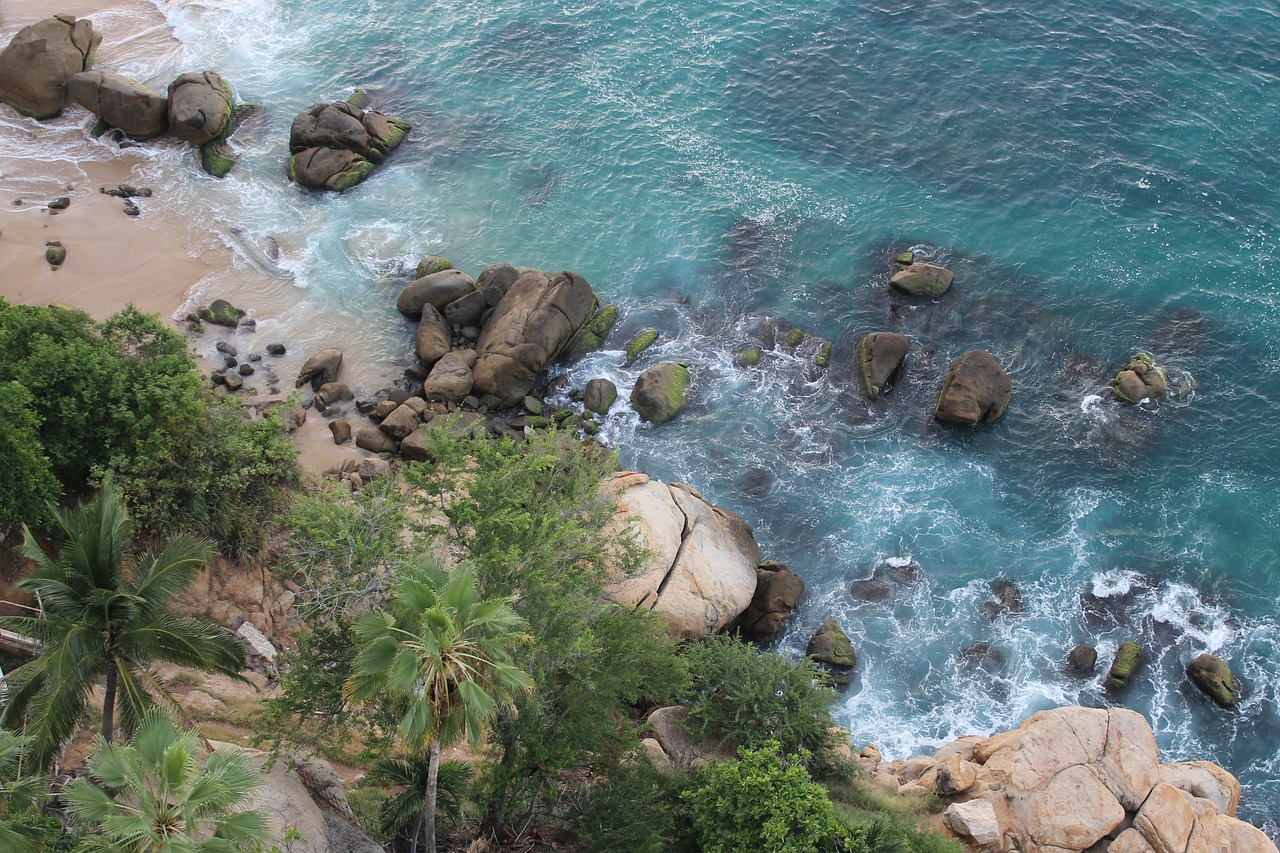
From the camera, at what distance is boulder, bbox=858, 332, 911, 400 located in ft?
147

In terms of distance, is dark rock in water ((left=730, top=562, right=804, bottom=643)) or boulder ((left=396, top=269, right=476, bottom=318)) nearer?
dark rock in water ((left=730, top=562, right=804, bottom=643))

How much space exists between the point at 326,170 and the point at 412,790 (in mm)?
41796

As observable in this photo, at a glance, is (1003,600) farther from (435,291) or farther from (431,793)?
(435,291)

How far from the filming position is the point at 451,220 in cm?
5288

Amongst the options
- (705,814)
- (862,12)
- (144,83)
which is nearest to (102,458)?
(705,814)

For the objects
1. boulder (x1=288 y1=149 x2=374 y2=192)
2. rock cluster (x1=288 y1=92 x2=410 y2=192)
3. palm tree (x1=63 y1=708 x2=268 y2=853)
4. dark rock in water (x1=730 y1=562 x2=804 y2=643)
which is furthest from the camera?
rock cluster (x1=288 y1=92 x2=410 y2=192)

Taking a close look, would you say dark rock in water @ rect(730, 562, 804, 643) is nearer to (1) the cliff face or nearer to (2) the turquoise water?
(2) the turquoise water

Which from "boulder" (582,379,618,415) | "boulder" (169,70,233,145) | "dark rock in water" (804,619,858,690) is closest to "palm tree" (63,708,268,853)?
"dark rock in water" (804,619,858,690)

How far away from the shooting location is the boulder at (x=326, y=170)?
5375 centimetres

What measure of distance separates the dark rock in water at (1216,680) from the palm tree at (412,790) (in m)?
29.0

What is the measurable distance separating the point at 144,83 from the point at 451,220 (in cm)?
2347

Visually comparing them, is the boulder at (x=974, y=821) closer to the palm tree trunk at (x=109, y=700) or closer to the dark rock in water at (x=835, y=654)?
the dark rock in water at (x=835, y=654)

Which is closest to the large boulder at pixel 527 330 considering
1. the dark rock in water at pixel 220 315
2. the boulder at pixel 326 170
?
the dark rock in water at pixel 220 315

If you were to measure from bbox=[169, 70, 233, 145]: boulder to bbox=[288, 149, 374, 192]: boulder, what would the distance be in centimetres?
555
